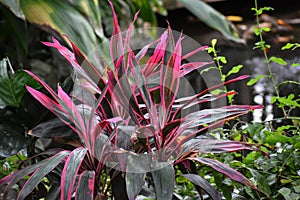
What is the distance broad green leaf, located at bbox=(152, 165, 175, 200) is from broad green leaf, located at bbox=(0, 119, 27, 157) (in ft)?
0.76

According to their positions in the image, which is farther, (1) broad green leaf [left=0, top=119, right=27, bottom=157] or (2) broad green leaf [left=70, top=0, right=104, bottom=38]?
(2) broad green leaf [left=70, top=0, right=104, bottom=38]

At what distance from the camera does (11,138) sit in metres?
0.70

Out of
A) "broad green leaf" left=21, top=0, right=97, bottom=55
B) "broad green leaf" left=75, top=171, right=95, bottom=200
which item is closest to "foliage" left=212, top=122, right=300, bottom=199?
"broad green leaf" left=75, top=171, right=95, bottom=200

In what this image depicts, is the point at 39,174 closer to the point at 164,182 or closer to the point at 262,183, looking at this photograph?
the point at 164,182

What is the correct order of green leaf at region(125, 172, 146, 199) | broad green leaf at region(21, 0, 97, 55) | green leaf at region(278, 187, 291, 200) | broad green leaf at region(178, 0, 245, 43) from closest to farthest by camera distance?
green leaf at region(125, 172, 146, 199), green leaf at region(278, 187, 291, 200), broad green leaf at region(21, 0, 97, 55), broad green leaf at region(178, 0, 245, 43)

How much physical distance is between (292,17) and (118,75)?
1903 millimetres

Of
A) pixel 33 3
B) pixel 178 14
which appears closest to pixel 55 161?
pixel 33 3

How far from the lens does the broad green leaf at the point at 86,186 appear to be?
1.77 ft

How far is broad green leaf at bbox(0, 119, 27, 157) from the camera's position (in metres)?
0.69

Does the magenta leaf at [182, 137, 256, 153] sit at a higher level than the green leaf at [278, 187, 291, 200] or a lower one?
higher

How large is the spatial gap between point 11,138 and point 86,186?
196mm

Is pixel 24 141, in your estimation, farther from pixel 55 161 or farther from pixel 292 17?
pixel 292 17

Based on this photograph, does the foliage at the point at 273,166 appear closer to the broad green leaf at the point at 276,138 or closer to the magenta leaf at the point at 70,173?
the broad green leaf at the point at 276,138

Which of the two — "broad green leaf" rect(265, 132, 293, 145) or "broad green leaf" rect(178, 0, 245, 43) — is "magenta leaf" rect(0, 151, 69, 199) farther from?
"broad green leaf" rect(178, 0, 245, 43)
